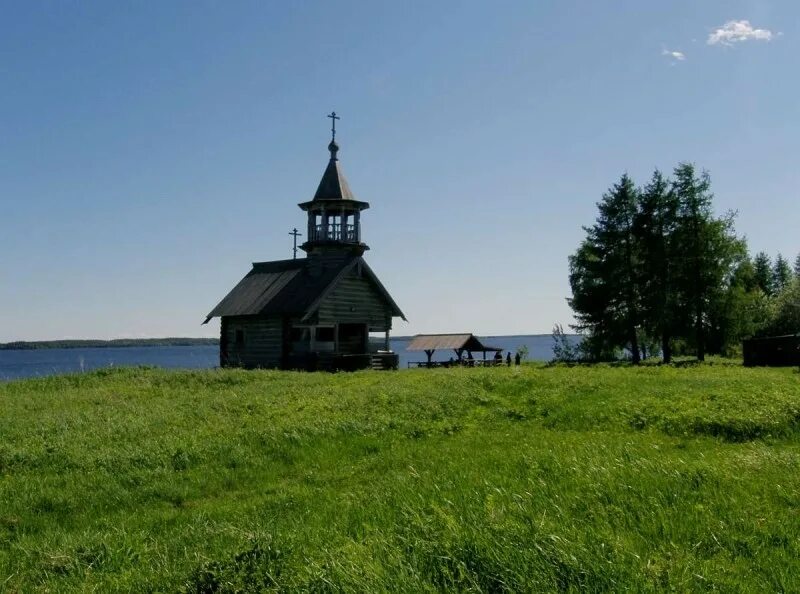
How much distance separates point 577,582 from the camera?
477cm

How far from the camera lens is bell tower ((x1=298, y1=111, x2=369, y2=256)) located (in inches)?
1512

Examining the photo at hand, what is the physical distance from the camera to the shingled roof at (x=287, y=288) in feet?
117

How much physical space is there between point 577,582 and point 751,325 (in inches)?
1786

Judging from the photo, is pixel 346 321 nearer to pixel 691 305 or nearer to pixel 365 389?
pixel 365 389

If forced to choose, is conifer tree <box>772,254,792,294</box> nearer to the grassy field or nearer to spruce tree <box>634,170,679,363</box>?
spruce tree <box>634,170,679,363</box>

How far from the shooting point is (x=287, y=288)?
125 feet

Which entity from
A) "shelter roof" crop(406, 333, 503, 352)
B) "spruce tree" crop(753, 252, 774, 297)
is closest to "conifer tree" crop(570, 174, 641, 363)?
"shelter roof" crop(406, 333, 503, 352)

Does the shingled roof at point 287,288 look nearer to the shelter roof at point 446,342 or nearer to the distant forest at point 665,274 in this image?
the shelter roof at point 446,342

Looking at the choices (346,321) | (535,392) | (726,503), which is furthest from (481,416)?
(346,321)

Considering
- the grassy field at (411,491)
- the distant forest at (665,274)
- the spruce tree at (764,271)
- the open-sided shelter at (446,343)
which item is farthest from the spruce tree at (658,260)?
the spruce tree at (764,271)

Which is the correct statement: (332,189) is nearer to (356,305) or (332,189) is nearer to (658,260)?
(356,305)

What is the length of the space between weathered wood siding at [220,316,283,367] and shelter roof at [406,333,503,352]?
8.82 m

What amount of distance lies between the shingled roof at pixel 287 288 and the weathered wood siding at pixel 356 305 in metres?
0.47

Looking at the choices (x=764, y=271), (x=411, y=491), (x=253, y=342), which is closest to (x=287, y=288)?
(x=253, y=342)
